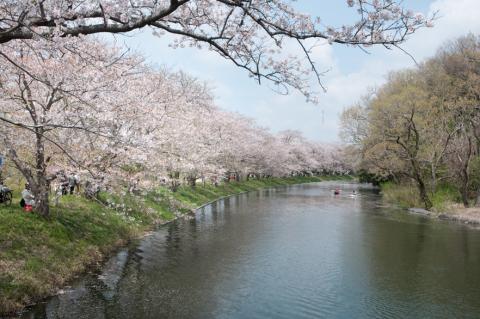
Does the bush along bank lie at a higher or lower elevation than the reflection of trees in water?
higher

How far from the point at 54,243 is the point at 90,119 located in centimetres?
442

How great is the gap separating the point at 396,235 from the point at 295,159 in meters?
69.2

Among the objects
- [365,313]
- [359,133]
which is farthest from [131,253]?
[359,133]

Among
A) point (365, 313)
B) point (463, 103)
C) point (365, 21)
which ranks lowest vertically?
point (365, 313)

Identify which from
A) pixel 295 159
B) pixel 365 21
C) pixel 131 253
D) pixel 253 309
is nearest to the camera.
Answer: pixel 365 21

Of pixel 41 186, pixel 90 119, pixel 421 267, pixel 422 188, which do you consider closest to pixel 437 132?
pixel 422 188

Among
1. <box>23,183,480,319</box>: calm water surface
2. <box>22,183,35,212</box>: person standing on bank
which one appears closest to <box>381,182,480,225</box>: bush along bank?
<box>23,183,480,319</box>: calm water surface

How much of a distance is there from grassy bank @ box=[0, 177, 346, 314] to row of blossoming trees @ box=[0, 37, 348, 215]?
1171 millimetres

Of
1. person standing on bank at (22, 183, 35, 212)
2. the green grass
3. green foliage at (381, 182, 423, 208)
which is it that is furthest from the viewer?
green foliage at (381, 182, 423, 208)

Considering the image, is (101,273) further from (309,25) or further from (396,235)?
(396,235)

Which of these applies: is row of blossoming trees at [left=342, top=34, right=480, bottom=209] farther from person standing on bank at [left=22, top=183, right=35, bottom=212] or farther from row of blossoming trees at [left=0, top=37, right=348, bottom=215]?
person standing on bank at [left=22, top=183, right=35, bottom=212]

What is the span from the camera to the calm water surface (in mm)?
12141

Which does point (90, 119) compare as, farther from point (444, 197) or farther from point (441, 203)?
point (444, 197)

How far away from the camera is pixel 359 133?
162 ft
